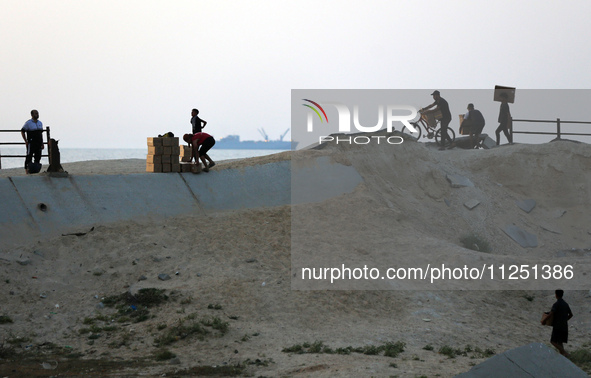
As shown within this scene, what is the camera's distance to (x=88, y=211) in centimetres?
1305

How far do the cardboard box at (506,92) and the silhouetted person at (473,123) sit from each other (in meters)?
0.93

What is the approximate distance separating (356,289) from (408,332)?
6.10ft

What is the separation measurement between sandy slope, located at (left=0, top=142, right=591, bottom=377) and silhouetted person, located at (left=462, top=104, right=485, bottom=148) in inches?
264

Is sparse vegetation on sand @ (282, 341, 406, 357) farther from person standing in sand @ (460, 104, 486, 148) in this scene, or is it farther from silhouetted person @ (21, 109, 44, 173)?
person standing in sand @ (460, 104, 486, 148)

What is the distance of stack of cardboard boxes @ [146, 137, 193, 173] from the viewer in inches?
574

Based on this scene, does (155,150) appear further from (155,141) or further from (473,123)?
(473,123)

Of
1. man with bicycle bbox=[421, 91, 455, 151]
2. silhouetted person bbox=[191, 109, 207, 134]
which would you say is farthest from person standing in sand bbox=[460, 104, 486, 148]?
silhouetted person bbox=[191, 109, 207, 134]

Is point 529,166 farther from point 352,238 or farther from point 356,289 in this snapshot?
point 356,289

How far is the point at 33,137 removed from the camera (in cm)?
1431

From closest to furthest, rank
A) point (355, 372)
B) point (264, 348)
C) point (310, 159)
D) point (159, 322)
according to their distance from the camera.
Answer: point (355, 372), point (264, 348), point (159, 322), point (310, 159)

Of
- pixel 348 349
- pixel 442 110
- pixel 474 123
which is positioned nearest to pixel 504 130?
pixel 474 123

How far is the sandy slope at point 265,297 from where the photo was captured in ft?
29.5

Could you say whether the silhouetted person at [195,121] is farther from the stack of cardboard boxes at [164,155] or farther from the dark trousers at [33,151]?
the dark trousers at [33,151]

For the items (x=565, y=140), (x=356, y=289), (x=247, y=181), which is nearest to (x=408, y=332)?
(x=356, y=289)
